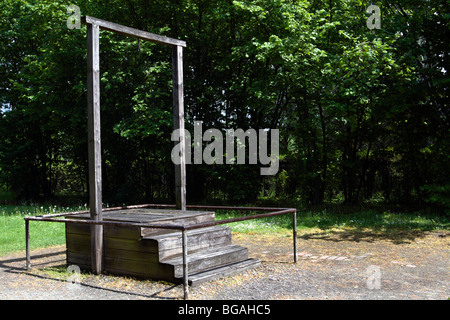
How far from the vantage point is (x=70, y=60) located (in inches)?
687

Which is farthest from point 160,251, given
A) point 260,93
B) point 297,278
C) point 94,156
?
point 260,93

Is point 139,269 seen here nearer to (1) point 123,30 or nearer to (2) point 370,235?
(1) point 123,30

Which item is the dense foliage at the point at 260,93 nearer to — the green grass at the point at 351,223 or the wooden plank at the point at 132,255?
the green grass at the point at 351,223

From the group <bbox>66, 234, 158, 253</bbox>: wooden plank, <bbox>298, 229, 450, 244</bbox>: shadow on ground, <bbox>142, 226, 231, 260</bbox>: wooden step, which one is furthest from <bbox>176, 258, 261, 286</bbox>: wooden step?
<bbox>298, 229, 450, 244</bbox>: shadow on ground

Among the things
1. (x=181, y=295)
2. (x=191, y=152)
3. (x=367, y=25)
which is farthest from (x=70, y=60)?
(x=181, y=295)

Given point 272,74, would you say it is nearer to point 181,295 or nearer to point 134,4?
point 134,4

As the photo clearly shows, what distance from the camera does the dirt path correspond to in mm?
5254

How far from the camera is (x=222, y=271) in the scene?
6.08 metres

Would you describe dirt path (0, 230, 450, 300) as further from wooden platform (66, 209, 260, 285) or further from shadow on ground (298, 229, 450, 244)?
shadow on ground (298, 229, 450, 244)

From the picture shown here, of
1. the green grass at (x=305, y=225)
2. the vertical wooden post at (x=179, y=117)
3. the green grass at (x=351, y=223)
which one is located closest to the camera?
the vertical wooden post at (x=179, y=117)

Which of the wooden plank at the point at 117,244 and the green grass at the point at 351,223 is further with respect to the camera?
the green grass at the point at 351,223

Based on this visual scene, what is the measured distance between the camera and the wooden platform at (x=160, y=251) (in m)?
5.88

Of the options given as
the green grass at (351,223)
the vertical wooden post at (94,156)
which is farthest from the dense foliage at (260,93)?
the vertical wooden post at (94,156)

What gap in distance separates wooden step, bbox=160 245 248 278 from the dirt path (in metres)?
0.29
